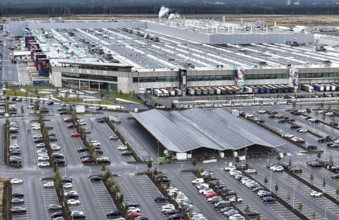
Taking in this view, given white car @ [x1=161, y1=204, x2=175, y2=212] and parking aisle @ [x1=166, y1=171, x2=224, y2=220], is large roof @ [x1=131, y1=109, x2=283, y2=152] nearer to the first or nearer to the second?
parking aisle @ [x1=166, y1=171, x2=224, y2=220]

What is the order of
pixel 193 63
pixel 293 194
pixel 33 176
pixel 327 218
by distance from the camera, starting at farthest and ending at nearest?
pixel 193 63
pixel 33 176
pixel 293 194
pixel 327 218

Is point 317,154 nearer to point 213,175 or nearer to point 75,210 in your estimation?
point 213,175

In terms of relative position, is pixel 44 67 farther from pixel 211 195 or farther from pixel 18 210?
pixel 211 195

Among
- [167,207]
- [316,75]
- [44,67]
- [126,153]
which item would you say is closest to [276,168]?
[167,207]

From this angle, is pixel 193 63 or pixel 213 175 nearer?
pixel 213 175

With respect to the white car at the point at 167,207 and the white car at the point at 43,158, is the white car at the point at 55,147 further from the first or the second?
the white car at the point at 167,207

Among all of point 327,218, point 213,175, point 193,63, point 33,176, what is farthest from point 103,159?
point 193,63

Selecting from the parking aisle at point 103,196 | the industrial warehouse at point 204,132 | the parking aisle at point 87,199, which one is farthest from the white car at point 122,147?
the parking aisle at point 103,196
